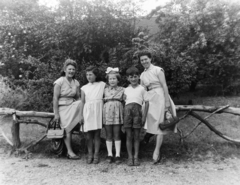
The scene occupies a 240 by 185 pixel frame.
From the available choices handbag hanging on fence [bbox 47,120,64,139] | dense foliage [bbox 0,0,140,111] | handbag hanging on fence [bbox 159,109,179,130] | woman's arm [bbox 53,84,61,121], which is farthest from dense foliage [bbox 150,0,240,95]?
handbag hanging on fence [bbox 47,120,64,139]

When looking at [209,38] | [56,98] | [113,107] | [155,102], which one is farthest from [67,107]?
[209,38]

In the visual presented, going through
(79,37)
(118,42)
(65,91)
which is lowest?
(65,91)

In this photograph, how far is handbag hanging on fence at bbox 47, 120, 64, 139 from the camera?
4.23 m

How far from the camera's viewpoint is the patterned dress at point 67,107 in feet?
14.5

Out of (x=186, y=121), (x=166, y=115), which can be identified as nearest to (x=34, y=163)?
(x=166, y=115)

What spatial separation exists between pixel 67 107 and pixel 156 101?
5.60 feet

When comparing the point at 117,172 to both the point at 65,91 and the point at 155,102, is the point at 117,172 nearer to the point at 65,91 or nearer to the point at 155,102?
the point at 155,102

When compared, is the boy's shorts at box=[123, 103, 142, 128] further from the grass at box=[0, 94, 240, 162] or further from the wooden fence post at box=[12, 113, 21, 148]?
the wooden fence post at box=[12, 113, 21, 148]

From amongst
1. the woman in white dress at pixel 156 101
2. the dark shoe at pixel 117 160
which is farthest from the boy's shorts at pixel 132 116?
the dark shoe at pixel 117 160

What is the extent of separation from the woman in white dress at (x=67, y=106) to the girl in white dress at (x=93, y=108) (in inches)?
9.7

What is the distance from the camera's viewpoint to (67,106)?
446 cm

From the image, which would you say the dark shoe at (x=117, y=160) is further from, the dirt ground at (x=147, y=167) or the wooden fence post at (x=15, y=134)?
the wooden fence post at (x=15, y=134)

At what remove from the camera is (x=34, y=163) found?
4266mm

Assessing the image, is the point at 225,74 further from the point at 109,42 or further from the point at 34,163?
the point at 34,163
